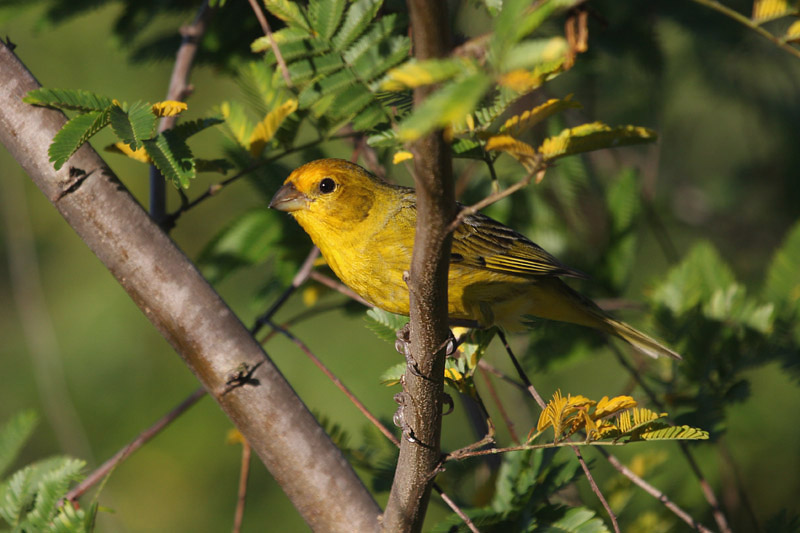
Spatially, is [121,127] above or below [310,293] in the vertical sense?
above

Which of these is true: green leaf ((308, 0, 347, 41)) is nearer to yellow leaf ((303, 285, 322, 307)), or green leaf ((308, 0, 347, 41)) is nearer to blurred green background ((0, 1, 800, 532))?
yellow leaf ((303, 285, 322, 307))

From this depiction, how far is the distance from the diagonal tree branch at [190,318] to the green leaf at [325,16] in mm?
915

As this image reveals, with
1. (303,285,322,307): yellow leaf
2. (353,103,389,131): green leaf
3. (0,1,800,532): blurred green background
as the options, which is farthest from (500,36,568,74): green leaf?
(0,1,800,532): blurred green background

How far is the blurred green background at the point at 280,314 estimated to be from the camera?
17.6 ft

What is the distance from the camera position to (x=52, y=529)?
256 centimetres

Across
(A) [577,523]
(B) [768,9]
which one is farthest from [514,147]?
(A) [577,523]

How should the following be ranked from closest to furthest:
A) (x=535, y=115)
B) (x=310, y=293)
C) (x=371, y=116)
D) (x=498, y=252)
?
(x=535, y=115) < (x=371, y=116) < (x=498, y=252) < (x=310, y=293)

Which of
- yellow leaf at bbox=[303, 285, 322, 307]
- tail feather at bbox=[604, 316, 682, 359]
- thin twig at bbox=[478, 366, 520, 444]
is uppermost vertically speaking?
yellow leaf at bbox=[303, 285, 322, 307]

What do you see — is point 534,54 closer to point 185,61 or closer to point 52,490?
point 52,490

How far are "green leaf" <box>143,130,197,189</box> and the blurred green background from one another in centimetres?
274

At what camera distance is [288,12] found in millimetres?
2604

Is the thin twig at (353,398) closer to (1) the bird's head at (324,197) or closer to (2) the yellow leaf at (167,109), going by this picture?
(1) the bird's head at (324,197)

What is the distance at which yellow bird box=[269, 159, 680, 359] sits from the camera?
3238mm

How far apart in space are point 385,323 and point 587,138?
4.54ft
